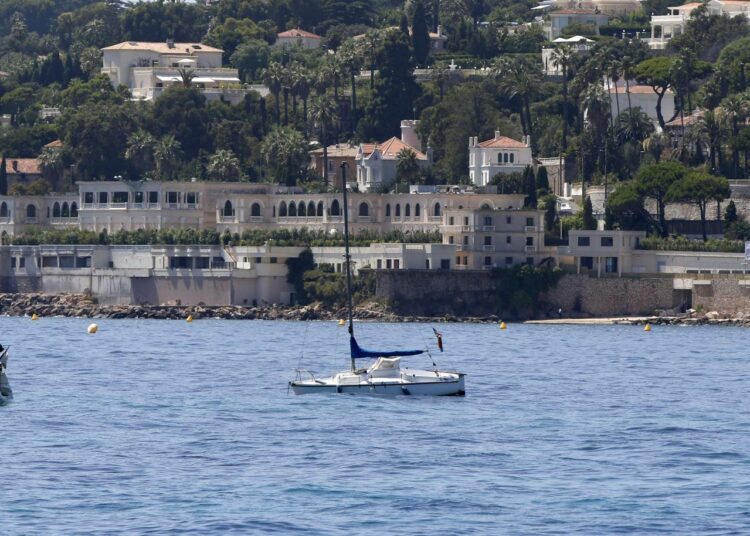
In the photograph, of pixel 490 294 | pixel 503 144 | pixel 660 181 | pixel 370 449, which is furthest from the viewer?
pixel 503 144

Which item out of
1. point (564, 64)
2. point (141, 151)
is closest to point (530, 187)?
point (564, 64)

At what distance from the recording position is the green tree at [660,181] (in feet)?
450

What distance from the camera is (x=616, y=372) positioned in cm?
9231

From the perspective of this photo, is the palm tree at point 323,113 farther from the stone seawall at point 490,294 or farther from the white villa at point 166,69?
the stone seawall at point 490,294

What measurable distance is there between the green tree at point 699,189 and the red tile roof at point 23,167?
1968 inches

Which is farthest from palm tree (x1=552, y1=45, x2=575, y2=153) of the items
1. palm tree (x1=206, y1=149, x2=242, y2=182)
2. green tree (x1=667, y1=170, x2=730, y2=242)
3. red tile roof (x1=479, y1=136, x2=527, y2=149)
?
palm tree (x1=206, y1=149, x2=242, y2=182)

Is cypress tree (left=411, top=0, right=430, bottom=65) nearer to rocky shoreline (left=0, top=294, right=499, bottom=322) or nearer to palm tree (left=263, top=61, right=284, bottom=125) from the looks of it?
palm tree (left=263, top=61, right=284, bottom=125)

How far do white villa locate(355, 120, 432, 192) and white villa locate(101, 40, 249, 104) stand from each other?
24.6 meters

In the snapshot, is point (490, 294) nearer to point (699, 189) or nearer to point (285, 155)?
point (699, 189)

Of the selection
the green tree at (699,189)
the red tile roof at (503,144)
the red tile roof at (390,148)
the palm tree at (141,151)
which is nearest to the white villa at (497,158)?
the red tile roof at (503,144)

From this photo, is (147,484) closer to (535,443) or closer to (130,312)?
(535,443)

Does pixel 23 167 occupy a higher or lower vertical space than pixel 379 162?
higher

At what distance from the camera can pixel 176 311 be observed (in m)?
139

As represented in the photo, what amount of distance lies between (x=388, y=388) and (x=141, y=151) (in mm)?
87045
